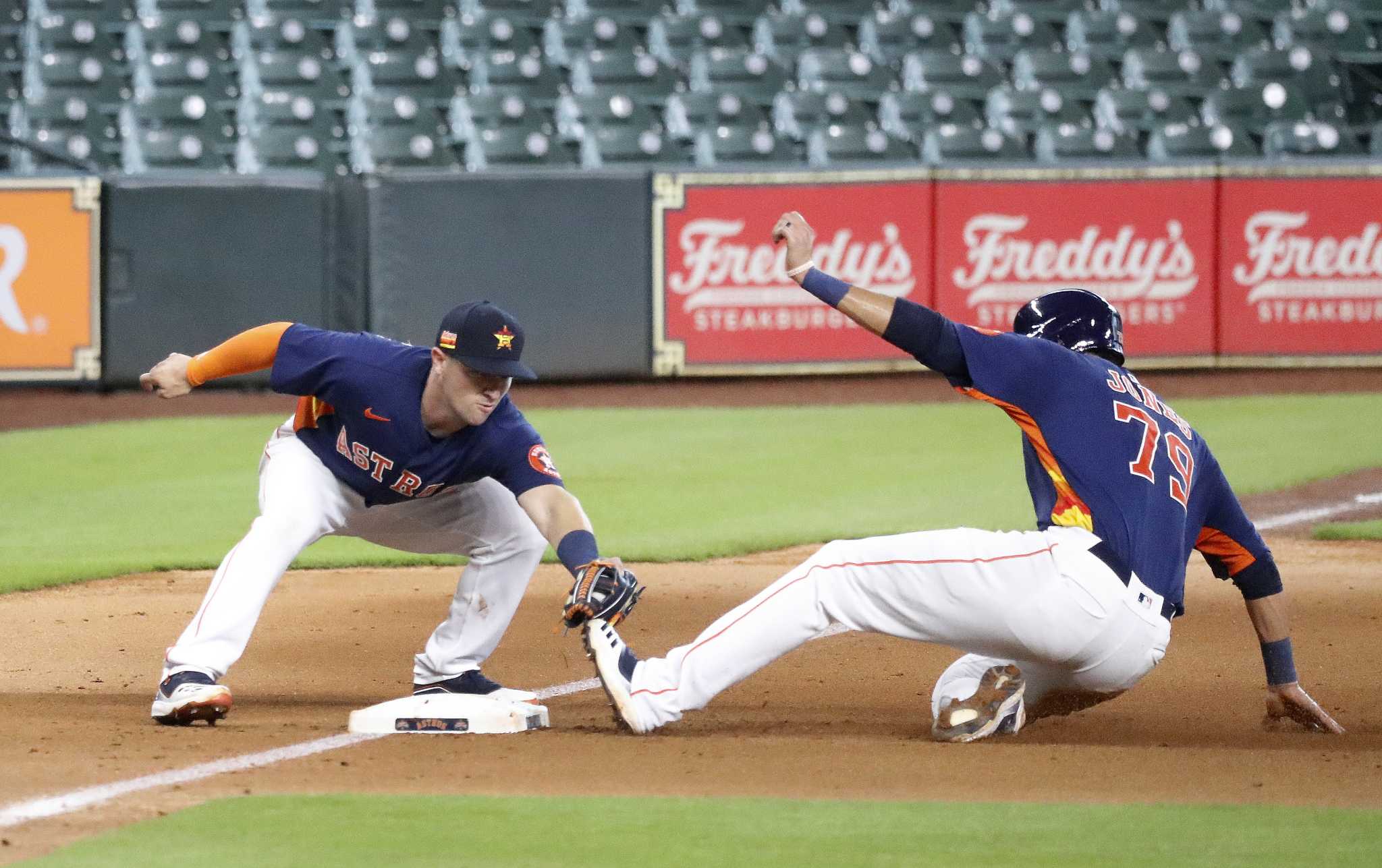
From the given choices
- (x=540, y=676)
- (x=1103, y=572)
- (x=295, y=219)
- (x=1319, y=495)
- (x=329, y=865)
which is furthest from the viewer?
(x=295, y=219)

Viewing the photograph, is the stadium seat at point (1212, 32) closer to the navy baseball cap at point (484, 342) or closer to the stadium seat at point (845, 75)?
the stadium seat at point (845, 75)

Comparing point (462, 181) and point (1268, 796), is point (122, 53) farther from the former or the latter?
point (1268, 796)

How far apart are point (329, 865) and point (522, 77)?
15.0 metres

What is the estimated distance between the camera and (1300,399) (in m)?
14.9

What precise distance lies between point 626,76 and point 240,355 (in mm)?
13179

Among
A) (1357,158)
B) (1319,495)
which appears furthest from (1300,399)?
(1319,495)

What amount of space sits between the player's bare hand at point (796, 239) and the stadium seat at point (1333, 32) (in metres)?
15.3

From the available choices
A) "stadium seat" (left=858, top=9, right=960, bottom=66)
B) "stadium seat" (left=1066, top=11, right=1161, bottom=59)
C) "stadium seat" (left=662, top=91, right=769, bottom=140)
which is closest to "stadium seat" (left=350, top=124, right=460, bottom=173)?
"stadium seat" (left=662, top=91, right=769, bottom=140)

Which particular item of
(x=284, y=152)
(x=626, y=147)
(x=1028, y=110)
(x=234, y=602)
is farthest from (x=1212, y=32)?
(x=234, y=602)

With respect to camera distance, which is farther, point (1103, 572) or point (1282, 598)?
point (1282, 598)

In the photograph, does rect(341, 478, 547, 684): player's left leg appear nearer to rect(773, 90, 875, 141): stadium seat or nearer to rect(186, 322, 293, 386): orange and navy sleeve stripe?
rect(186, 322, 293, 386): orange and navy sleeve stripe

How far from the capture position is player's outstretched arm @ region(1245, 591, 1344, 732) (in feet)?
16.8

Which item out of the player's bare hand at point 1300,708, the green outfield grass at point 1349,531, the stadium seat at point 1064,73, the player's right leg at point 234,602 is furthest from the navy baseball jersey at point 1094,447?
the stadium seat at point 1064,73

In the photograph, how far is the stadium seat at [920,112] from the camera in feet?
58.2
